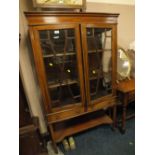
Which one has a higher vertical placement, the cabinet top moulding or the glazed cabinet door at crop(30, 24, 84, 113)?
the cabinet top moulding

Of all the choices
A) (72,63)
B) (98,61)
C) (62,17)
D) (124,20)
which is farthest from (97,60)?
(124,20)

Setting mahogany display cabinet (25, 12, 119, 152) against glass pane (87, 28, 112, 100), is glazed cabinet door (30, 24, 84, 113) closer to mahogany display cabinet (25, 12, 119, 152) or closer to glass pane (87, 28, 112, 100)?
mahogany display cabinet (25, 12, 119, 152)

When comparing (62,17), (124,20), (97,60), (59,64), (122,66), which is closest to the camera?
(62,17)

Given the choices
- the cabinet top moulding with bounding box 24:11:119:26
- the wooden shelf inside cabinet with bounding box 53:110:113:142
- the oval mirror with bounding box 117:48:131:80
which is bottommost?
the wooden shelf inside cabinet with bounding box 53:110:113:142

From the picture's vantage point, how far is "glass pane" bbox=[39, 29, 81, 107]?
4.96ft

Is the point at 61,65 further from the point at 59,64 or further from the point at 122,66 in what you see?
the point at 122,66

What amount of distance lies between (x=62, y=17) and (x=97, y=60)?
2.21ft

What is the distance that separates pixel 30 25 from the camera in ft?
4.44

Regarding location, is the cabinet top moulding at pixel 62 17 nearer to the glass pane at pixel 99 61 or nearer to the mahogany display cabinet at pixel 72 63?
the mahogany display cabinet at pixel 72 63

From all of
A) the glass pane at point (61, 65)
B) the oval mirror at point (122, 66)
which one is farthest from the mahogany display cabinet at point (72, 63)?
the oval mirror at point (122, 66)

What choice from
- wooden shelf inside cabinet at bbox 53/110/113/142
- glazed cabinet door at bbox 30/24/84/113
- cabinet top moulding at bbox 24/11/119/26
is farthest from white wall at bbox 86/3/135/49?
wooden shelf inside cabinet at bbox 53/110/113/142

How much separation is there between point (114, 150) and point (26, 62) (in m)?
1.52

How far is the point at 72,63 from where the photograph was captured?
5.50ft
